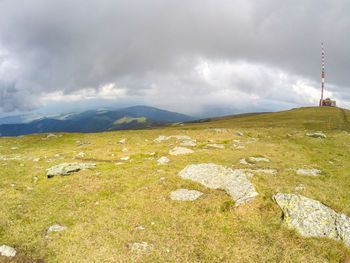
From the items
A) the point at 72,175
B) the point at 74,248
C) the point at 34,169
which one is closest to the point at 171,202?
the point at 74,248

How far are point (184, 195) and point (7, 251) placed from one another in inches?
585

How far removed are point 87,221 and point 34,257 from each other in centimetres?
442

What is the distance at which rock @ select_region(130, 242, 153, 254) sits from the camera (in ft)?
42.0

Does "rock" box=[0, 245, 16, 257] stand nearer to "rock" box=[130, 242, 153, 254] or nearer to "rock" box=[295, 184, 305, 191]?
"rock" box=[130, 242, 153, 254]

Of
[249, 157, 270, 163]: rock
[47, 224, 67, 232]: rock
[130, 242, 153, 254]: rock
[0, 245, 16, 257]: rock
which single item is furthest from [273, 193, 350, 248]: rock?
[0, 245, 16, 257]: rock

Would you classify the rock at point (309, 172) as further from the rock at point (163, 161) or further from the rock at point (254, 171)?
the rock at point (163, 161)

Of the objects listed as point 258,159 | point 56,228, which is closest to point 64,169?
Answer: point 56,228

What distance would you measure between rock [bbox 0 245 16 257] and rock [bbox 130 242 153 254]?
8.03 m

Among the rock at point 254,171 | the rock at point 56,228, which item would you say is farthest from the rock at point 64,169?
the rock at point 254,171

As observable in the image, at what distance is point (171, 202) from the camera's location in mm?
18984

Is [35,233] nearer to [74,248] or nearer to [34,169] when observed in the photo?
[74,248]

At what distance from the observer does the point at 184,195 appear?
20078 mm

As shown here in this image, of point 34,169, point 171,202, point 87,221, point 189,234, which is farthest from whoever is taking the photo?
point 34,169

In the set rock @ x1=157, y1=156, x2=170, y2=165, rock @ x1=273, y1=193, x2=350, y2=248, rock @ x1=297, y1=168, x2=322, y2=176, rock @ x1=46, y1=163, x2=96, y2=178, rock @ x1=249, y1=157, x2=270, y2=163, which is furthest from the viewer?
rock @ x1=157, y1=156, x2=170, y2=165
